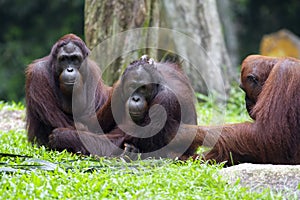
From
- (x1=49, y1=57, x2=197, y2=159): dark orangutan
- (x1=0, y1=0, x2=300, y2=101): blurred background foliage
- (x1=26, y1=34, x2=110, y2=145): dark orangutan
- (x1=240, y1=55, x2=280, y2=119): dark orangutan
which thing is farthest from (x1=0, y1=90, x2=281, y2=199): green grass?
(x1=0, y1=0, x2=300, y2=101): blurred background foliage

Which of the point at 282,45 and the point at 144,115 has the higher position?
the point at 282,45

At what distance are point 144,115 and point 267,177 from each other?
1.36 metres

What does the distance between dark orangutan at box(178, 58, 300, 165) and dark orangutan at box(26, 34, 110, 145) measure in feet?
4.34

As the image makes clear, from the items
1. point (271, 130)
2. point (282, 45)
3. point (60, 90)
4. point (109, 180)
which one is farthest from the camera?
point (282, 45)

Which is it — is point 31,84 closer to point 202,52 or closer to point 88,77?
point 88,77

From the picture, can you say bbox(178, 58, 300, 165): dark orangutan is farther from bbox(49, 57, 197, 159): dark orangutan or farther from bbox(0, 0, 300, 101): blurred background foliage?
bbox(0, 0, 300, 101): blurred background foliage

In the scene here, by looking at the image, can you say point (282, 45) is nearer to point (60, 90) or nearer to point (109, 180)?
point (60, 90)

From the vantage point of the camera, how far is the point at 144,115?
534 cm

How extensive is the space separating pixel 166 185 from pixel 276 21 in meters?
12.8

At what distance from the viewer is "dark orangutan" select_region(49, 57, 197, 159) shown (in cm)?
531

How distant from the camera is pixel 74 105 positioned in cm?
589

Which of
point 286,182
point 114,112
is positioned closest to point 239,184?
point 286,182

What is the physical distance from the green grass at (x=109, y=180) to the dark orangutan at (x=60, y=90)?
0.61 meters

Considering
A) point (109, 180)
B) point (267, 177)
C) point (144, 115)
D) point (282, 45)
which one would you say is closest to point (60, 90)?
point (144, 115)
